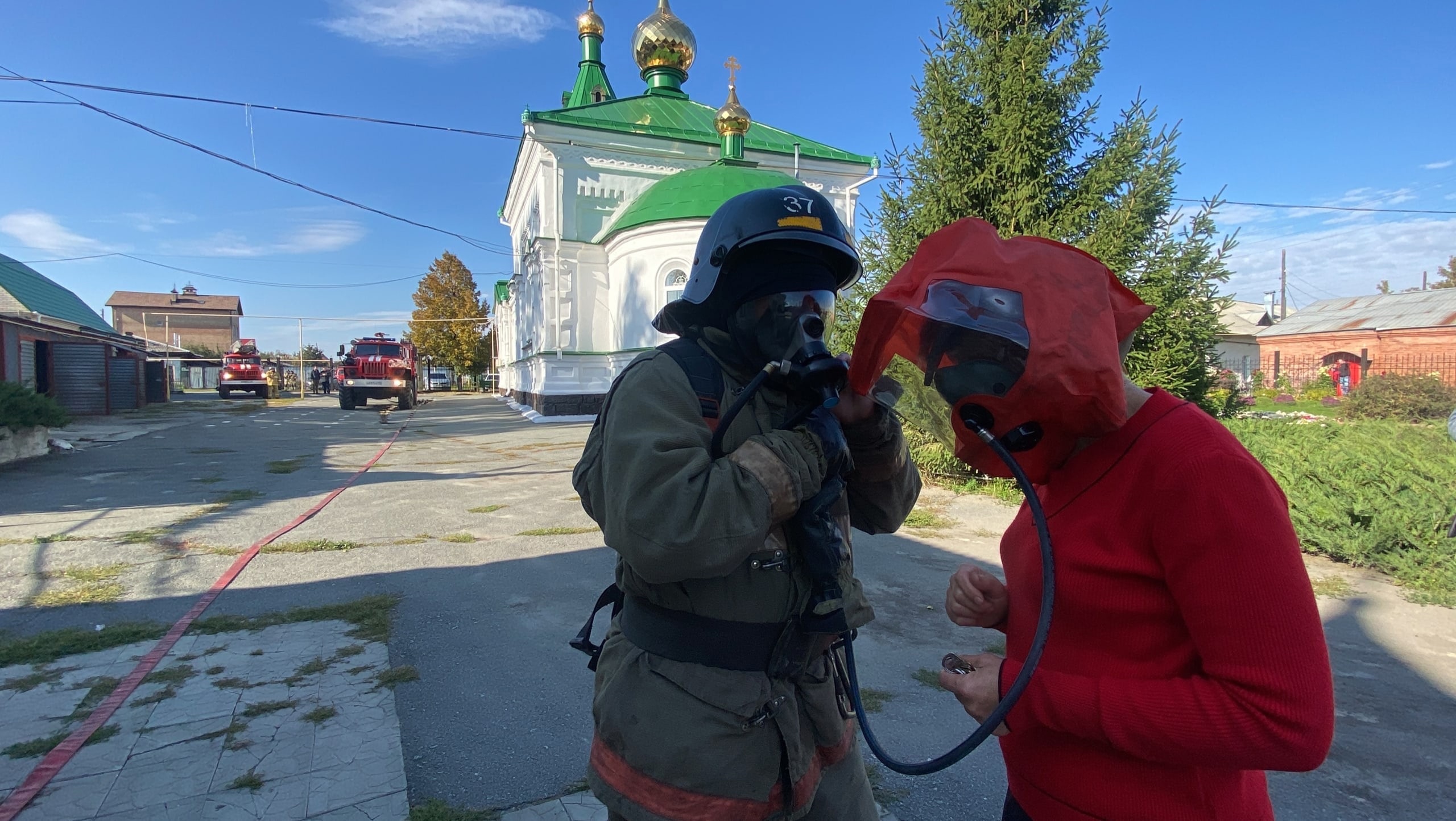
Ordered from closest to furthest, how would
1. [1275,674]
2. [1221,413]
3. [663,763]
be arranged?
[1275,674] → [663,763] → [1221,413]

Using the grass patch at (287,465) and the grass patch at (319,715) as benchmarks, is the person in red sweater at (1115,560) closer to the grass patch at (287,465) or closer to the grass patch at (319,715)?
the grass patch at (319,715)

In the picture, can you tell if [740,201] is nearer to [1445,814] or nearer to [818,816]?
[818,816]

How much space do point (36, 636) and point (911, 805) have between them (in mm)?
5299

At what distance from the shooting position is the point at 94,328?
84.0 ft

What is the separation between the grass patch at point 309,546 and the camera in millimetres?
6523

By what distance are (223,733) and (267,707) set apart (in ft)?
0.85

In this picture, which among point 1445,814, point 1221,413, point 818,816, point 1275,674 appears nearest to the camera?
point 1275,674

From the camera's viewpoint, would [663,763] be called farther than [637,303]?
No

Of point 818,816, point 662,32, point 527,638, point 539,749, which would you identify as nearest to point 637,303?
point 662,32

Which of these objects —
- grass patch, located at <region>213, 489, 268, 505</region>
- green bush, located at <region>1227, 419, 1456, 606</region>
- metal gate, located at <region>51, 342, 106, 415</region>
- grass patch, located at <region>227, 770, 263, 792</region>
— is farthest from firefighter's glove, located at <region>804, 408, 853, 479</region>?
metal gate, located at <region>51, 342, 106, 415</region>

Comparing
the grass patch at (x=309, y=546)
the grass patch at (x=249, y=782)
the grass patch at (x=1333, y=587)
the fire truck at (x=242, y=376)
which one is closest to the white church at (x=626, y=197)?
the grass patch at (x=309, y=546)

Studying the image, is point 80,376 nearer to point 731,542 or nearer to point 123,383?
point 123,383

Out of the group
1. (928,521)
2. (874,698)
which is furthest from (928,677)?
(928,521)

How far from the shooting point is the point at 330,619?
15.7 ft
